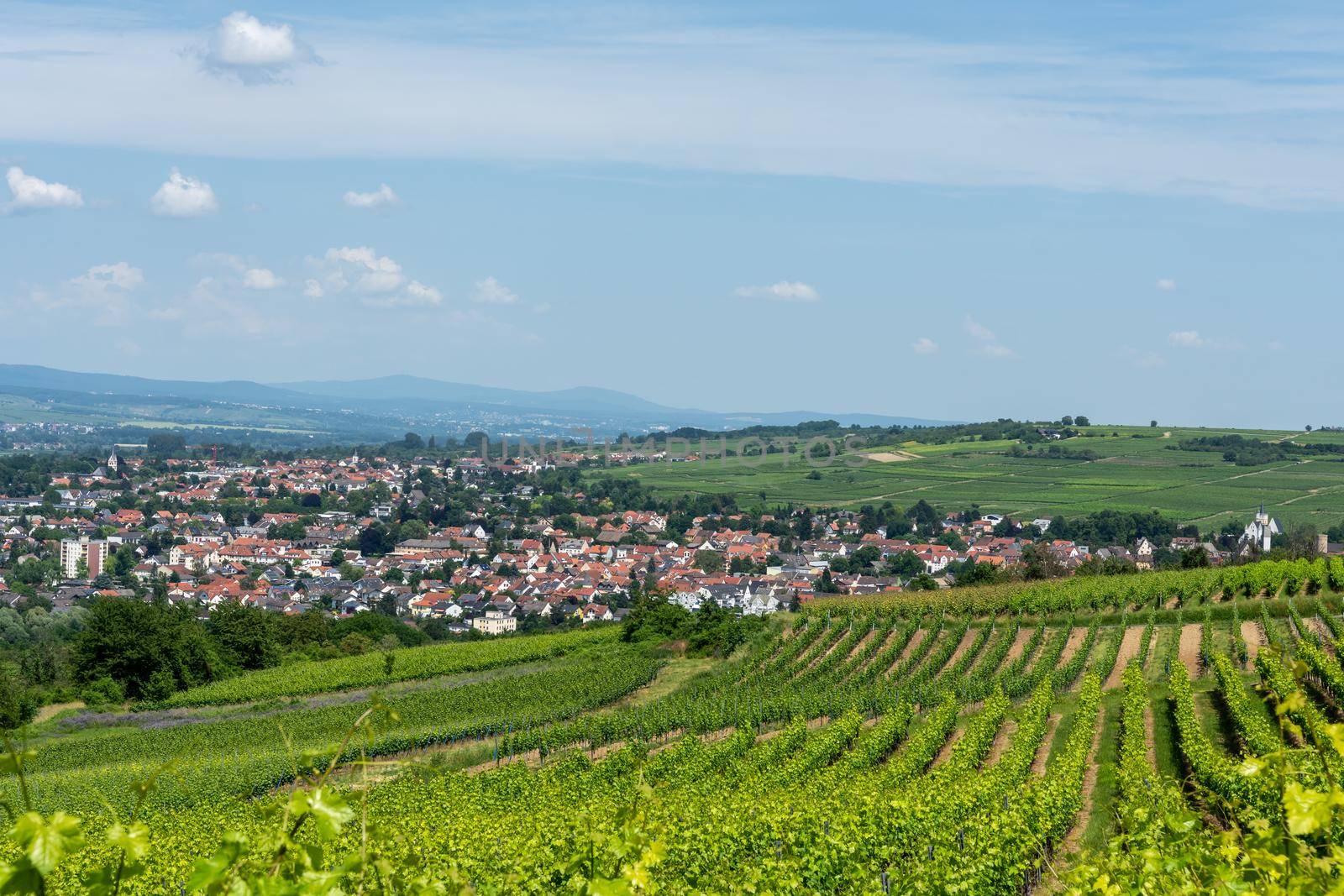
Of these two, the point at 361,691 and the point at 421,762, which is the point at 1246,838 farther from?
the point at 361,691

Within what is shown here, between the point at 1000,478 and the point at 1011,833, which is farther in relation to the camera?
the point at 1000,478

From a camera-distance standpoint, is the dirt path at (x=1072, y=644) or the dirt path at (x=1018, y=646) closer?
the dirt path at (x=1072, y=644)

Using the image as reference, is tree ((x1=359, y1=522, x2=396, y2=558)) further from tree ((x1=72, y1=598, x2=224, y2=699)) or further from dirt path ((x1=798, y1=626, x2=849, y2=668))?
dirt path ((x1=798, y1=626, x2=849, y2=668))

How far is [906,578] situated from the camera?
8238cm

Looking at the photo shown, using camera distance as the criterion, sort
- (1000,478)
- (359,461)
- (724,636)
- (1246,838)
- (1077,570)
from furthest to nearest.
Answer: (359,461)
(1000,478)
(1077,570)
(724,636)
(1246,838)

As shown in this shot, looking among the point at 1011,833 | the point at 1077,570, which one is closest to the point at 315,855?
the point at 1011,833

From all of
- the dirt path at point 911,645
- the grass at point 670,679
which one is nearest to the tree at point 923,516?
the dirt path at point 911,645

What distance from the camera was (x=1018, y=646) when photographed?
3428 cm

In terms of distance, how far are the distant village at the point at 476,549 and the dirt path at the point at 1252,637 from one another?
14.1 meters

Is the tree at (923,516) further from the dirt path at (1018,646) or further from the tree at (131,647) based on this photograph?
the tree at (131,647)

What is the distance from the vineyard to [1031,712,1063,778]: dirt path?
15 centimetres

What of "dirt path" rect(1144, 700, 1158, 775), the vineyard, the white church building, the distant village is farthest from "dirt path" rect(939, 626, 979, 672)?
the white church building

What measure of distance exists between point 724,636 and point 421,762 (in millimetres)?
14171

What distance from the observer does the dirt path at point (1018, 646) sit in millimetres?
32375
